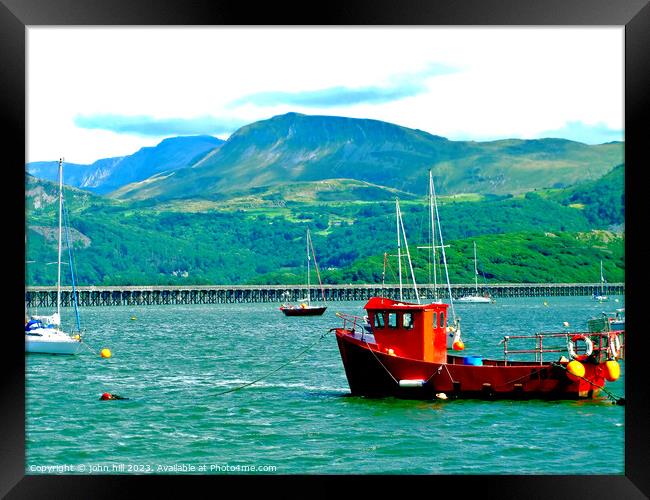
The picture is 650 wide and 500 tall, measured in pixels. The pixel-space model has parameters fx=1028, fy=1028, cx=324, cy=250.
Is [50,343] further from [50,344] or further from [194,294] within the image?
[194,294]

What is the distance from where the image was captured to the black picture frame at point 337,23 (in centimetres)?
1359

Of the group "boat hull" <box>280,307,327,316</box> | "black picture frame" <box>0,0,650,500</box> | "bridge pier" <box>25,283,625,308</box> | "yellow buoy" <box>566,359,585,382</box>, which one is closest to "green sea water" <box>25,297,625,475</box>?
"yellow buoy" <box>566,359,585,382</box>

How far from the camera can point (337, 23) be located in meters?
13.7

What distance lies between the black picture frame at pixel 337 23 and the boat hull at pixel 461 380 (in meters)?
17.6

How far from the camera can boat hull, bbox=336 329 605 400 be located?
3186 cm

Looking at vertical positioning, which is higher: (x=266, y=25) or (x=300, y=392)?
(x=266, y=25)

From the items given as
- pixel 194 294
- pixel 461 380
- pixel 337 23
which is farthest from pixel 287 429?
pixel 194 294

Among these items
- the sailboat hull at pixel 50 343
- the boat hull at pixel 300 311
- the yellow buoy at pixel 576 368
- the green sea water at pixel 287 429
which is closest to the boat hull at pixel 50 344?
the sailboat hull at pixel 50 343

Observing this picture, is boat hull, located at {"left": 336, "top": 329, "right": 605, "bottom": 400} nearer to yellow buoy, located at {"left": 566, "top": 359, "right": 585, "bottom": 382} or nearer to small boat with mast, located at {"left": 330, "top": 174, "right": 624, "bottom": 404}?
small boat with mast, located at {"left": 330, "top": 174, "right": 624, "bottom": 404}

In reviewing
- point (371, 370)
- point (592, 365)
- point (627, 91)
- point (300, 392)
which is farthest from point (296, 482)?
point (300, 392)

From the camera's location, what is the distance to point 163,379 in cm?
4372

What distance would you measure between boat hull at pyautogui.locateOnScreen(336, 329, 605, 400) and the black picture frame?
17641 mm

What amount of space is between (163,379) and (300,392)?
8.96 metres

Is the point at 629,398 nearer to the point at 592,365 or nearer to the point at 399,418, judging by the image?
the point at 399,418
